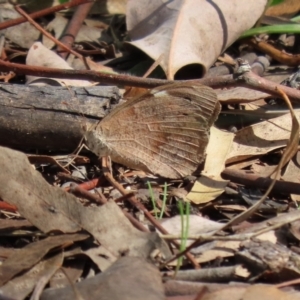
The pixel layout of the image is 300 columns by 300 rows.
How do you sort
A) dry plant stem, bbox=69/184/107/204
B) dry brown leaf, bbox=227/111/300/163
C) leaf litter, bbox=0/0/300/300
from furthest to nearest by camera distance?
dry brown leaf, bbox=227/111/300/163
dry plant stem, bbox=69/184/107/204
leaf litter, bbox=0/0/300/300

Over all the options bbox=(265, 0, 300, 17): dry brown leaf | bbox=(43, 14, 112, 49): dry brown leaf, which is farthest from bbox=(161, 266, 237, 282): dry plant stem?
bbox=(265, 0, 300, 17): dry brown leaf

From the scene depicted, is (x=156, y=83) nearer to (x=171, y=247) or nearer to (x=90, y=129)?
(x=90, y=129)

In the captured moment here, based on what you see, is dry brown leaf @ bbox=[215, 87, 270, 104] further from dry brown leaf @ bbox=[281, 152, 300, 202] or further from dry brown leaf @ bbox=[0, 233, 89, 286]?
dry brown leaf @ bbox=[0, 233, 89, 286]

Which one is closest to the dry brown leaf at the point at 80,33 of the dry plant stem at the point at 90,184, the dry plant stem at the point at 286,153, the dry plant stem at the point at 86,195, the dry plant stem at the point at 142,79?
the dry plant stem at the point at 142,79

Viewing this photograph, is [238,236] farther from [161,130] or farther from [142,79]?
[142,79]

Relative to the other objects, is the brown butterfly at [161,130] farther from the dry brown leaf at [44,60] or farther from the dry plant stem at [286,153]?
the dry brown leaf at [44,60]

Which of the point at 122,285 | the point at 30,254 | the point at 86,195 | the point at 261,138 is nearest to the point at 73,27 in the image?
the point at 261,138
